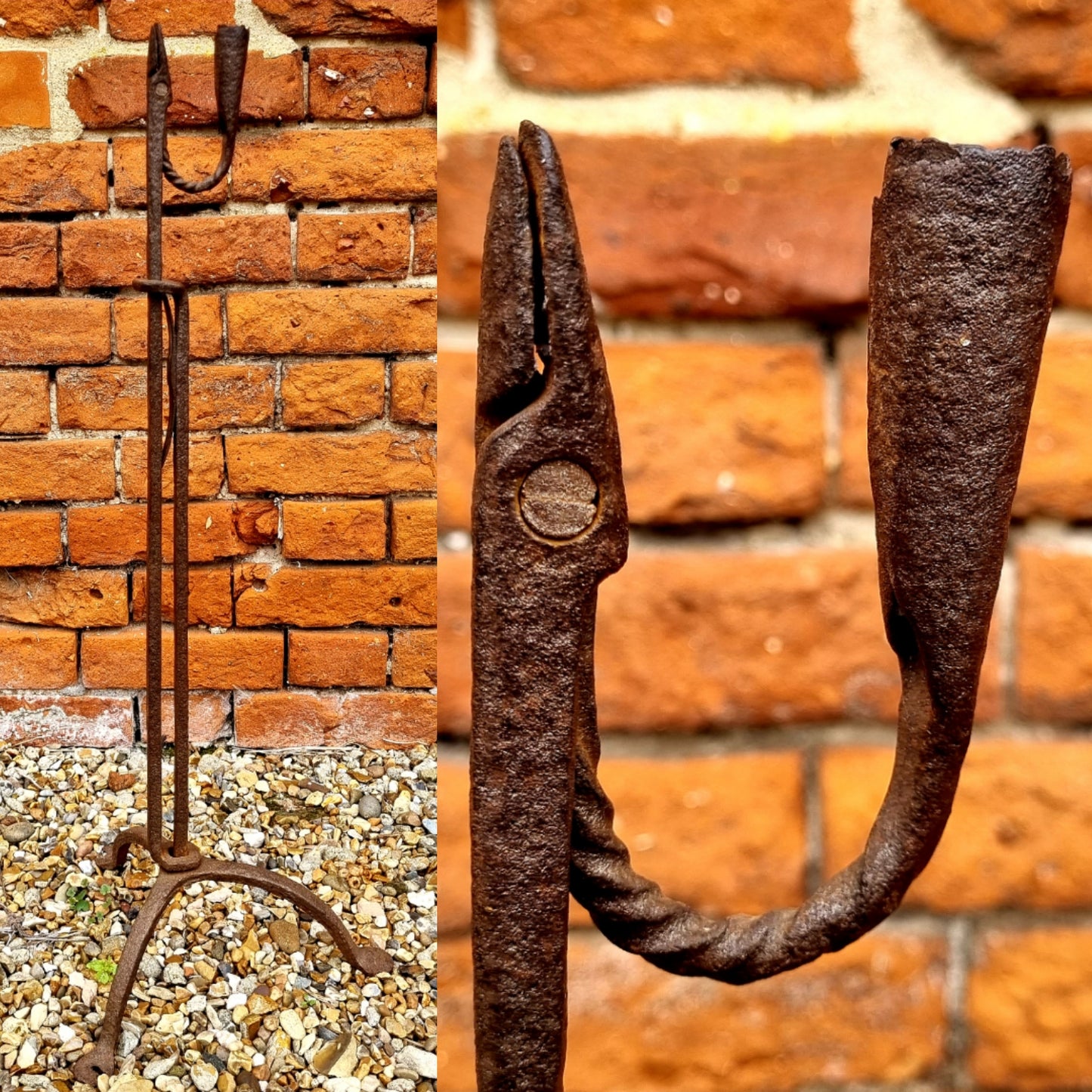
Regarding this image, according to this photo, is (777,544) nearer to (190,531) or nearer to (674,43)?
(674,43)

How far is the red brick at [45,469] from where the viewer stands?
569 millimetres

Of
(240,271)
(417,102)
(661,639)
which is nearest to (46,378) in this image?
(240,271)

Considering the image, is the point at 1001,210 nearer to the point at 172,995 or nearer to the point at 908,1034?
the point at 908,1034

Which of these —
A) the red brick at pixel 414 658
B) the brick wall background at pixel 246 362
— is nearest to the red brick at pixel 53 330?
the brick wall background at pixel 246 362

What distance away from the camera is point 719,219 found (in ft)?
1.44

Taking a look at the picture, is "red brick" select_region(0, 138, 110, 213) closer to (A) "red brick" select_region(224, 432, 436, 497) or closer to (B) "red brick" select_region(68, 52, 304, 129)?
(B) "red brick" select_region(68, 52, 304, 129)

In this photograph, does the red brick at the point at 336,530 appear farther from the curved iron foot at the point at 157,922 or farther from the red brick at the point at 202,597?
the curved iron foot at the point at 157,922

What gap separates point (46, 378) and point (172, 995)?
0.33m

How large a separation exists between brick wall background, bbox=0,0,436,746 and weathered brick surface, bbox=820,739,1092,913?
0.22 m

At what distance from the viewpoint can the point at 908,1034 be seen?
1.60 ft

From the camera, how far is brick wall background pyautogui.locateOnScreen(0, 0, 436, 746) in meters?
0.56

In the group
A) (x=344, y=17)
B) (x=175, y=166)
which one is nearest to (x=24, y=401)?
(x=175, y=166)

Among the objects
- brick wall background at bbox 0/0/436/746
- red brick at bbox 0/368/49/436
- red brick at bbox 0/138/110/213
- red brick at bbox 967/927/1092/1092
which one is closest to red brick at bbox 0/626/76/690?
brick wall background at bbox 0/0/436/746

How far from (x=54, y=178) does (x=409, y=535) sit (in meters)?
0.25
